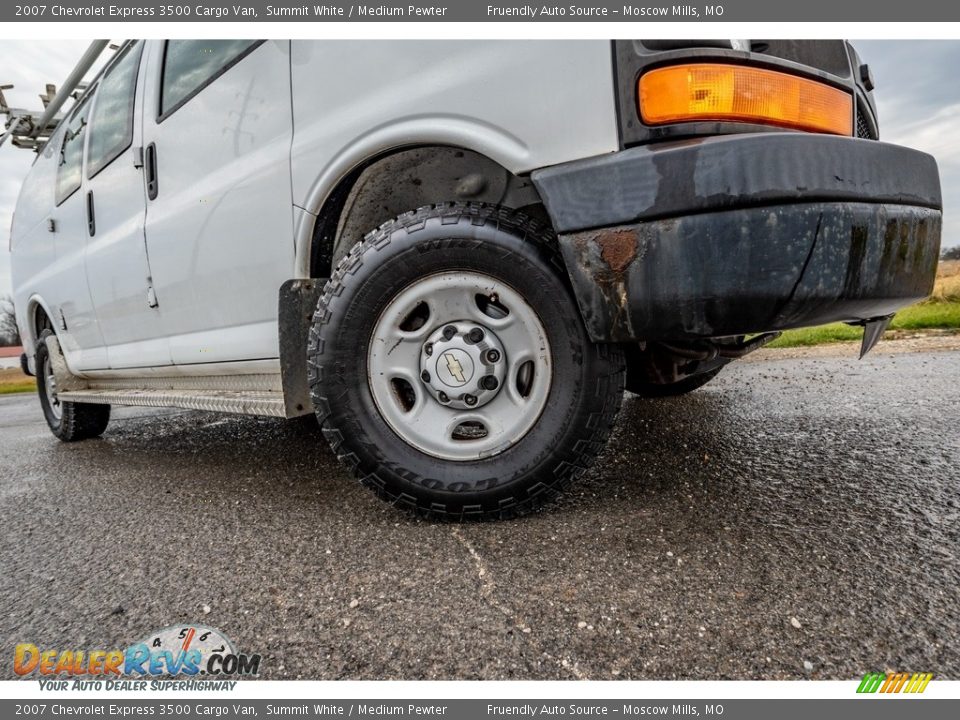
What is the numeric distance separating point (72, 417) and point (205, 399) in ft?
7.38

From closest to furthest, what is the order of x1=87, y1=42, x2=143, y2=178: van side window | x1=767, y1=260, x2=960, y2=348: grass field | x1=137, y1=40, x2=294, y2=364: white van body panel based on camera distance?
x1=137, y1=40, x2=294, y2=364: white van body panel, x1=87, y1=42, x2=143, y2=178: van side window, x1=767, y1=260, x2=960, y2=348: grass field

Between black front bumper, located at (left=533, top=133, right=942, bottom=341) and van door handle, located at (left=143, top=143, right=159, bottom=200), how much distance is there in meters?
1.95

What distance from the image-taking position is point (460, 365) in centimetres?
153

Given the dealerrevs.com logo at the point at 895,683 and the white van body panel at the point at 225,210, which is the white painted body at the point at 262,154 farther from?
the dealerrevs.com logo at the point at 895,683

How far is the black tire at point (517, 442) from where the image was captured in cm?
146

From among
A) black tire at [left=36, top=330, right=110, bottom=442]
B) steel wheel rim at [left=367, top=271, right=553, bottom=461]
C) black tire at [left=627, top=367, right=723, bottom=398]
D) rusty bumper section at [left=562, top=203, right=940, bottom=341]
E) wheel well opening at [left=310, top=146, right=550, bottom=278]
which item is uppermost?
wheel well opening at [left=310, top=146, right=550, bottom=278]

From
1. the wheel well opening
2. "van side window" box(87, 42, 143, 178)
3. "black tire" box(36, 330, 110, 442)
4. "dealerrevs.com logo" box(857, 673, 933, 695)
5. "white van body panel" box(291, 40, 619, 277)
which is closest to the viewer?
"dealerrevs.com logo" box(857, 673, 933, 695)

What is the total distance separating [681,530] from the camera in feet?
4.78

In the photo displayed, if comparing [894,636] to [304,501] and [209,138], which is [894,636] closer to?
[304,501]

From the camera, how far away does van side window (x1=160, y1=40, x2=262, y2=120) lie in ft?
6.70

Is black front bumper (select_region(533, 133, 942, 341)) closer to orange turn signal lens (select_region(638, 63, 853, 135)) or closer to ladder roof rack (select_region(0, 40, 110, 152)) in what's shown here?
orange turn signal lens (select_region(638, 63, 853, 135))

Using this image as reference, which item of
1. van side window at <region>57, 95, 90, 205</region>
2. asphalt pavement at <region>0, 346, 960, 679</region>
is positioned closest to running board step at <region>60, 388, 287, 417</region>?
asphalt pavement at <region>0, 346, 960, 679</region>

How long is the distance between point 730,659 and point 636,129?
112 cm

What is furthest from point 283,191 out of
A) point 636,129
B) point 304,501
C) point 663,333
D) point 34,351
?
point 34,351
